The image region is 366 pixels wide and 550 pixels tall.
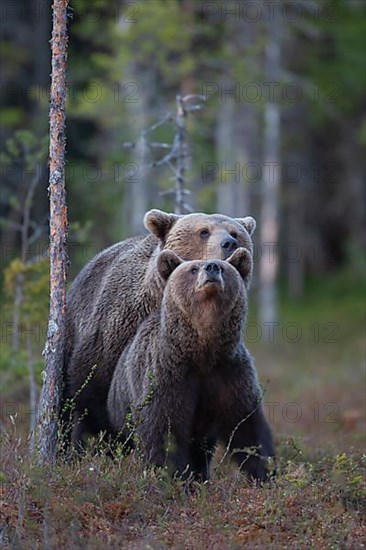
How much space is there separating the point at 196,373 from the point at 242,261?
37.7 inches

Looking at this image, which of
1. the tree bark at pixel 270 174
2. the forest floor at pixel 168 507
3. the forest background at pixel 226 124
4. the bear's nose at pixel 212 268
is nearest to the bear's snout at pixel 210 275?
the bear's nose at pixel 212 268

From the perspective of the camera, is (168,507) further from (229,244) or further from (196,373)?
(229,244)

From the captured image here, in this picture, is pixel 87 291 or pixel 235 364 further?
pixel 87 291

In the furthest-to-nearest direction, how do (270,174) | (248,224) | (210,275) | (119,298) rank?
(270,174)
(248,224)
(119,298)
(210,275)

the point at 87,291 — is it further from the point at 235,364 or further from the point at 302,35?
the point at 302,35

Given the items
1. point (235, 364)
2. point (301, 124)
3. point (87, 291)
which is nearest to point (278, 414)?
point (87, 291)

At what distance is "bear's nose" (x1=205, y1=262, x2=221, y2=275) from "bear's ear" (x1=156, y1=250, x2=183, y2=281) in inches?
27.4

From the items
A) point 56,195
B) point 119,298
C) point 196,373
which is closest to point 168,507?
point 196,373

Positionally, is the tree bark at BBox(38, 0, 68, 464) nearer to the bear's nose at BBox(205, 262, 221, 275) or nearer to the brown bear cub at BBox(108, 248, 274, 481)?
the brown bear cub at BBox(108, 248, 274, 481)

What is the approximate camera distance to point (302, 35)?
35375 millimetres

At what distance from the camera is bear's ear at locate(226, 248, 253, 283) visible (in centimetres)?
890

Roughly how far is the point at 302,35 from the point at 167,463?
93.4 feet

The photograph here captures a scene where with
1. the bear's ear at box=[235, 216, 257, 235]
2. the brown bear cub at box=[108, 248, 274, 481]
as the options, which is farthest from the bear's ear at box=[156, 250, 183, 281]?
the bear's ear at box=[235, 216, 257, 235]

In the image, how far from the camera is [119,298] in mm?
9961
